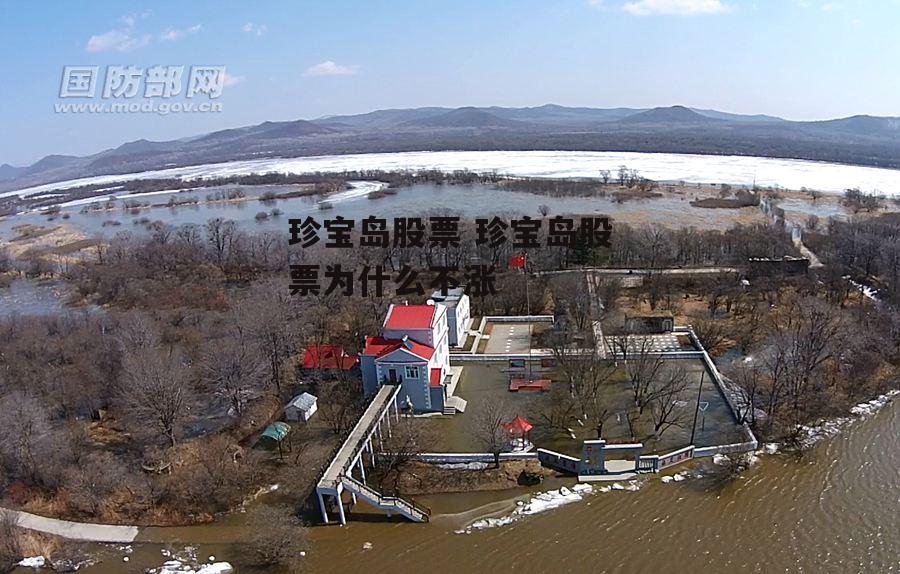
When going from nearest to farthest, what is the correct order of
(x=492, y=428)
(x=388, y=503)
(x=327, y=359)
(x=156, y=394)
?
(x=388, y=503), (x=492, y=428), (x=156, y=394), (x=327, y=359)

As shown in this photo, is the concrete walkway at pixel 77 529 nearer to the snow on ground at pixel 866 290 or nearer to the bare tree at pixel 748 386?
the bare tree at pixel 748 386

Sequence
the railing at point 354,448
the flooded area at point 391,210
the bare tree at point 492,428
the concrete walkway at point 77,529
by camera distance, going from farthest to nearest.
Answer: the flooded area at point 391,210 < the bare tree at point 492,428 < the railing at point 354,448 < the concrete walkway at point 77,529

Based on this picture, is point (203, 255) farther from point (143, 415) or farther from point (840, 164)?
point (840, 164)

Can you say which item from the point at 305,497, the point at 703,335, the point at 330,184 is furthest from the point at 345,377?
the point at 330,184

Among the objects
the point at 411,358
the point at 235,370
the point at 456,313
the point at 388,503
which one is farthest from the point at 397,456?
the point at 456,313

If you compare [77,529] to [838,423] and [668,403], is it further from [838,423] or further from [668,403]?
[838,423]

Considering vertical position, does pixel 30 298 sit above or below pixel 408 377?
above

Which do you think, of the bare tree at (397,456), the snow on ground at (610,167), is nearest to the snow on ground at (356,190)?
the snow on ground at (610,167)
